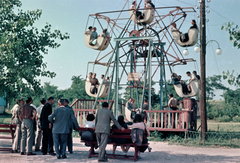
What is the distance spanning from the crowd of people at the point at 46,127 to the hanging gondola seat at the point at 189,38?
10295 millimetres

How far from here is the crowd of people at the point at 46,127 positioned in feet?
32.7

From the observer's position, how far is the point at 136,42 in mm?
21359

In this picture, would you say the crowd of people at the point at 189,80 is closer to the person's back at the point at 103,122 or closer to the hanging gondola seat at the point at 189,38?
the hanging gondola seat at the point at 189,38

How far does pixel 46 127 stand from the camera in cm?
1059

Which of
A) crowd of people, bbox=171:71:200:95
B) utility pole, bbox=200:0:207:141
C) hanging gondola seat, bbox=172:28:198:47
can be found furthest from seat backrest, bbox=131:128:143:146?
hanging gondola seat, bbox=172:28:198:47

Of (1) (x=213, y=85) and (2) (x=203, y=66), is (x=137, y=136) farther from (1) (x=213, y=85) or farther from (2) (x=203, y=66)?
(1) (x=213, y=85)

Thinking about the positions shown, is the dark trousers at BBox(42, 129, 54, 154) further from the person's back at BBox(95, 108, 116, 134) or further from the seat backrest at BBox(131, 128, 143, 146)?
the seat backrest at BBox(131, 128, 143, 146)

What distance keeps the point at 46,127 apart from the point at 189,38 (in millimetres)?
10919

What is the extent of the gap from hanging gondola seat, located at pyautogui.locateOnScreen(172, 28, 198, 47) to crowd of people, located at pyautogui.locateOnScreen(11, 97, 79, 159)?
10.3m

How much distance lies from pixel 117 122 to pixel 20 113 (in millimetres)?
3463

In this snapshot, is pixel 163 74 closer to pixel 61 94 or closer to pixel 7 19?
pixel 7 19

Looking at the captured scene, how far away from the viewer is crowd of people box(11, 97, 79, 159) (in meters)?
9.97

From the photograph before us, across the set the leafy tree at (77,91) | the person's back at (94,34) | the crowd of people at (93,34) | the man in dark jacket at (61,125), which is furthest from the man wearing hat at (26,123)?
the leafy tree at (77,91)

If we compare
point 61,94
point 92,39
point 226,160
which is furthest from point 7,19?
point 61,94
